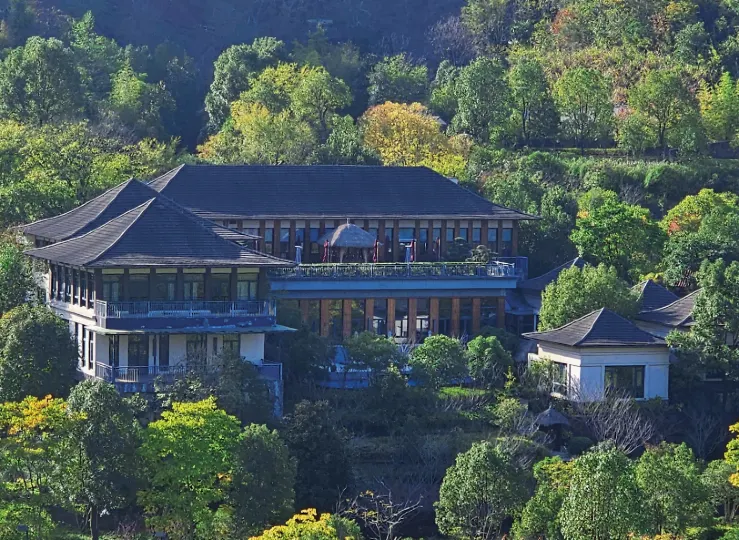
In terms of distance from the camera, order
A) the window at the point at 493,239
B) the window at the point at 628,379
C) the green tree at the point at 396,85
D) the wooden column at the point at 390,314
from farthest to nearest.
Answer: the green tree at the point at 396,85 < the window at the point at 493,239 < the wooden column at the point at 390,314 < the window at the point at 628,379

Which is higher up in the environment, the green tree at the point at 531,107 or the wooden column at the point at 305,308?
the green tree at the point at 531,107

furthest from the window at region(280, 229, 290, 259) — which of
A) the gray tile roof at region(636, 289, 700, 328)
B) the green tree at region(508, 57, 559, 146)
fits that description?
the green tree at region(508, 57, 559, 146)

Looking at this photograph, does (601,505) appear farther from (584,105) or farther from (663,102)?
(584,105)

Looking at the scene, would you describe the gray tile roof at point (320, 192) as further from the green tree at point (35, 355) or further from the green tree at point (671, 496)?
the green tree at point (671, 496)

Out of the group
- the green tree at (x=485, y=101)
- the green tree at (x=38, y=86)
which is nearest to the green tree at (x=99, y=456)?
the green tree at (x=38, y=86)

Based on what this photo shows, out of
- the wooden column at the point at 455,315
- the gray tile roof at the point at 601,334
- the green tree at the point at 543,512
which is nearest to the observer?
Result: the green tree at the point at 543,512

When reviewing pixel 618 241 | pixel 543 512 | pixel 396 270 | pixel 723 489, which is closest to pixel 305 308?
pixel 396 270

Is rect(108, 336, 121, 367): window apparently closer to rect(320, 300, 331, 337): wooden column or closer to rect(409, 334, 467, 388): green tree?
rect(409, 334, 467, 388): green tree
